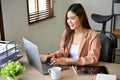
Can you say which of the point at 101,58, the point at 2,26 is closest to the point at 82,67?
the point at 101,58

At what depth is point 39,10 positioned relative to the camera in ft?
10.3

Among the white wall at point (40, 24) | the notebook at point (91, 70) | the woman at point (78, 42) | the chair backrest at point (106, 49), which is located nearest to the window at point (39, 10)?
the white wall at point (40, 24)

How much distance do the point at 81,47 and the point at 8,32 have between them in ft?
3.08

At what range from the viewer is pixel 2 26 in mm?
2178

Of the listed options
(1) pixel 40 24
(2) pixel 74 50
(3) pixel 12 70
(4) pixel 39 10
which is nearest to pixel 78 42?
(2) pixel 74 50

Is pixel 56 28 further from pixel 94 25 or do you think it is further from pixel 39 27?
pixel 94 25

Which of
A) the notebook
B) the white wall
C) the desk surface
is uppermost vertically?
the white wall

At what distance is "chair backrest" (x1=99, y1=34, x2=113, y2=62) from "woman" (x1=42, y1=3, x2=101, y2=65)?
193 millimetres

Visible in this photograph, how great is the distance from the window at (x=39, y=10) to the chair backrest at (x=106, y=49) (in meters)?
1.22

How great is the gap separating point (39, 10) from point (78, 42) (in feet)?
4.54

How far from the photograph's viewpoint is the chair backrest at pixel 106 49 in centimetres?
195

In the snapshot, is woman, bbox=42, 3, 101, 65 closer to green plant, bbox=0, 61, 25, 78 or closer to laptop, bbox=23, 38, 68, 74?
laptop, bbox=23, 38, 68, 74

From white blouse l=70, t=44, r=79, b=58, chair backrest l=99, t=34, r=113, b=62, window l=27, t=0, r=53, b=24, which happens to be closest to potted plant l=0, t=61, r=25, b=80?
white blouse l=70, t=44, r=79, b=58

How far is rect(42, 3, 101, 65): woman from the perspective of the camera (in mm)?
1703
